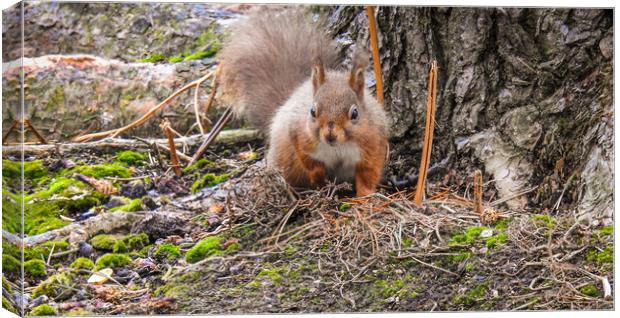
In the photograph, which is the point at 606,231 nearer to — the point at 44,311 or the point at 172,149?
the point at 172,149

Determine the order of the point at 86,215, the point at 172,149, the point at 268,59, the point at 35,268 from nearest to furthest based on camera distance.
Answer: the point at 35,268, the point at 86,215, the point at 172,149, the point at 268,59

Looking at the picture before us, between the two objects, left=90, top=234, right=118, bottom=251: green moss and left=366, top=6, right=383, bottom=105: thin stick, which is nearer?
left=90, top=234, right=118, bottom=251: green moss

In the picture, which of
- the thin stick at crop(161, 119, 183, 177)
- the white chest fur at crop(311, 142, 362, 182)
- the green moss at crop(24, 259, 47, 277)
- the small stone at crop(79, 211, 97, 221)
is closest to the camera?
the green moss at crop(24, 259, 47, 277)

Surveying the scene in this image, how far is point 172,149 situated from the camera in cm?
350

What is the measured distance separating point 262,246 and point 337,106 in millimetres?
572

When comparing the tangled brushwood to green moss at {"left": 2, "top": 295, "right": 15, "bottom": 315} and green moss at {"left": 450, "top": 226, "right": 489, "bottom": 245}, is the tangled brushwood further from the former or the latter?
green moss at {"left": 2, "top": 295, "right": 15, "bottom": 315}

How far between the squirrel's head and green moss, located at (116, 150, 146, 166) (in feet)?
2.05

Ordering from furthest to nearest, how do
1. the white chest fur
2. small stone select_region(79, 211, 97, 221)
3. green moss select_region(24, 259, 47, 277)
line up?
the white chest fur → small stone select_region(79, 211, 97, 221) → green moss select_region(24, 259, 47, 277)

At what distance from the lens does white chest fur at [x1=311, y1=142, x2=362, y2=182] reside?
11.9ft

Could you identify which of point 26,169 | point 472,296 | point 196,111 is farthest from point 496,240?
point 26,169

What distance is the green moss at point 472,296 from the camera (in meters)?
3.56

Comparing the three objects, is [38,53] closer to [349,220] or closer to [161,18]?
[161,18]

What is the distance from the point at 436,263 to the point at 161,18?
133cm

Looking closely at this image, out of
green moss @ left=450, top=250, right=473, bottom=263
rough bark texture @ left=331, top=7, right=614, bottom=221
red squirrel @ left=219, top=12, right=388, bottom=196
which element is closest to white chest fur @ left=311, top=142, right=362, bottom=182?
red squirrel @ left=219, top=12, right=388, bottom=196
